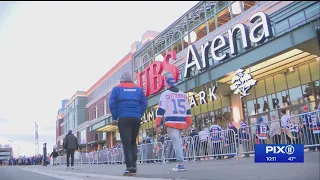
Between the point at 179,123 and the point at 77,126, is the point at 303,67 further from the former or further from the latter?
the point at 77,126

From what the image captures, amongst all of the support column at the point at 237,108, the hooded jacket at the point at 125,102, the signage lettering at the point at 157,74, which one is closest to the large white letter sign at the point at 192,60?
the signage lettering at the point at 157,74

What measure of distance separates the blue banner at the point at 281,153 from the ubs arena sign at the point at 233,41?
1166cm

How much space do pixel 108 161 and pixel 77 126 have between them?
47.7 meters

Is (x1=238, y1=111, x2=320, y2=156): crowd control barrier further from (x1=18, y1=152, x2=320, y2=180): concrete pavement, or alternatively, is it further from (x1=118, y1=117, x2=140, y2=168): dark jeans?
(x1=118, y1=117, x2=140, y2=168): dark jeans

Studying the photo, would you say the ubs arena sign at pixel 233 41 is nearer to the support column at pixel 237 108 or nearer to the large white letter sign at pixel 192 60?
the large white letter sign at pixel 192 60

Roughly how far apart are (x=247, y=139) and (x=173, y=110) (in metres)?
5.31

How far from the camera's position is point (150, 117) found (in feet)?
84.9

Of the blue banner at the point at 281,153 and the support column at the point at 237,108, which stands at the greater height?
the support column at the point at 237,108

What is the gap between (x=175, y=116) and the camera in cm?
584

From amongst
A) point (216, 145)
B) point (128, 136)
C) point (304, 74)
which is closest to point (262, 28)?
point (304, 74)

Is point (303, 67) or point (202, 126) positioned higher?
point (303, 67)

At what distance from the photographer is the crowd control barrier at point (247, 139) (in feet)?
→ 28.8

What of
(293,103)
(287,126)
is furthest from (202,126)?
(287,126)

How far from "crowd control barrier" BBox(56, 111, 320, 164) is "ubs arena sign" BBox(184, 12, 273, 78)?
5.73 meters
